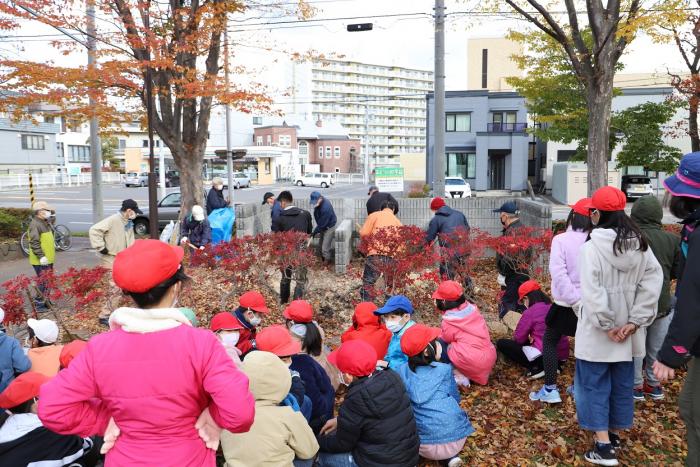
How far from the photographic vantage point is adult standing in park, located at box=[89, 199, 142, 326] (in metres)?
6.82

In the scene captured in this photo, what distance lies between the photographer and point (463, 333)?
461 centimetres

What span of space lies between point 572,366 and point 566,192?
1003 inches

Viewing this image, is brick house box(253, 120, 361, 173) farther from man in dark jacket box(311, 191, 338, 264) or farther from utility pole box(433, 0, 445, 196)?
man in dark jacket box(311, 191, 338, 264)

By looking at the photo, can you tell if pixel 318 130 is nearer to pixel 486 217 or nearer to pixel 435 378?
pixel 486 217

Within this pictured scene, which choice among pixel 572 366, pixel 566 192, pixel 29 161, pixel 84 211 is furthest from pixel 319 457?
pixel 29 161

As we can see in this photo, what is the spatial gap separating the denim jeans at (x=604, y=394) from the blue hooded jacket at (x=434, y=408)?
31.6 inches

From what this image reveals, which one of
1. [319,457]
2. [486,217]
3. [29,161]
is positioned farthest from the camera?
[29,161]

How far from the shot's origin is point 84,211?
81.7 ft

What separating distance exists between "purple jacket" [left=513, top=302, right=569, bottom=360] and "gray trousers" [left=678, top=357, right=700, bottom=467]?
184 centimetres

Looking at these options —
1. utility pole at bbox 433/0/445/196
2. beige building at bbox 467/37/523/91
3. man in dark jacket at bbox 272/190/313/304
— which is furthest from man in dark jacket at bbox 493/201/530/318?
beige building at bbox 467/37/523/91

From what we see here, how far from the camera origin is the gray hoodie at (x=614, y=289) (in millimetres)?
3271

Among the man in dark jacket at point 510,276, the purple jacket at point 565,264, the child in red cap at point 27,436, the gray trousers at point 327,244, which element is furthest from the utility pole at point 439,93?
the child in red cap at point 27,436

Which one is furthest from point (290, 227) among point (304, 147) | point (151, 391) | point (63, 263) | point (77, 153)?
point (304, 147)

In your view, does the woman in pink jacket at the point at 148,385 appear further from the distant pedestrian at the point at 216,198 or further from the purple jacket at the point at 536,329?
the distant pedestrian at the point at 216,198
